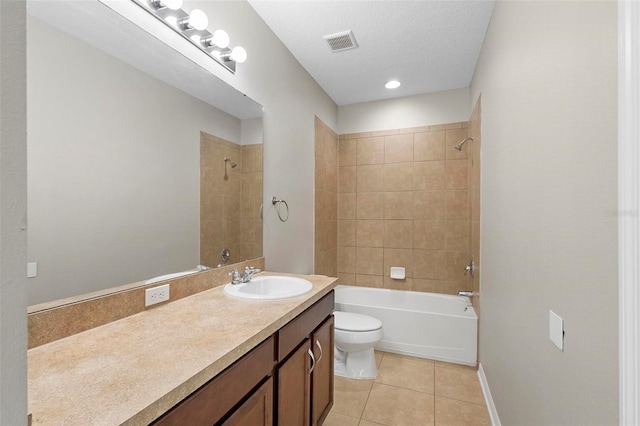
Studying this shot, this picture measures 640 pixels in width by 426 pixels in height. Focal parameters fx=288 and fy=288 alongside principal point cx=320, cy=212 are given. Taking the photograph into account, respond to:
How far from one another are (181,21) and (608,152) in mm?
1716

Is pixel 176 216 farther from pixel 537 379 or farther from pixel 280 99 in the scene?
pixel 537 379

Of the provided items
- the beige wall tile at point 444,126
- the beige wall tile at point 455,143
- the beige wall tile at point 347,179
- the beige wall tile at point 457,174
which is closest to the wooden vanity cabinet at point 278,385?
the beige wall tile at point 347,179

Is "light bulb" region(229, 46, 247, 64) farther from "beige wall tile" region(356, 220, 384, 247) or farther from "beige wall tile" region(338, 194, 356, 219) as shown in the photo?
"beige wall tile" region(356, 220, 384, 247)

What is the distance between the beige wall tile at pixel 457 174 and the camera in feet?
10.3

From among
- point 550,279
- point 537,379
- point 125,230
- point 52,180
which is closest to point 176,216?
point 125,230

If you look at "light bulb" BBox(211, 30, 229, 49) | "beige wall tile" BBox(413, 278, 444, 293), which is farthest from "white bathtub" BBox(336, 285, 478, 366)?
"light bulb" BBox(211, 30, 229, 49)

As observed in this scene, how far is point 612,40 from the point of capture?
673 mm

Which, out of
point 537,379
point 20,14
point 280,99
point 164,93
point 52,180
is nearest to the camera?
point 20,14

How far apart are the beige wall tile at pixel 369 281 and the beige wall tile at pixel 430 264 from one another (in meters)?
0.41

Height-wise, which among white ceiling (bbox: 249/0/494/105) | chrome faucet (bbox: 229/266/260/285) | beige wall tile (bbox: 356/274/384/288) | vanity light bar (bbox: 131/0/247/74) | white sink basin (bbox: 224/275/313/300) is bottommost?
beige wall tile (bbox: 356/274/384/288)

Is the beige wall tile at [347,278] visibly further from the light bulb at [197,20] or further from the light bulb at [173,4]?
the light bulb at [173,4]

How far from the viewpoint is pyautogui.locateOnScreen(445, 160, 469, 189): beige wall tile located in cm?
312

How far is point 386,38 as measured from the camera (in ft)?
7.38

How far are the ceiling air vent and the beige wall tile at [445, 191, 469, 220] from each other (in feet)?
6.04
